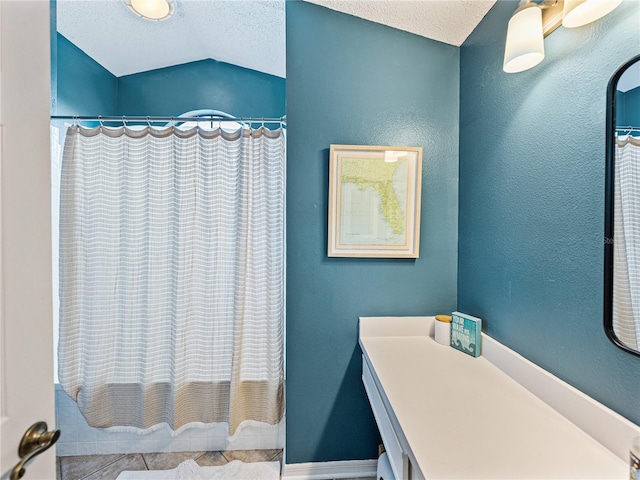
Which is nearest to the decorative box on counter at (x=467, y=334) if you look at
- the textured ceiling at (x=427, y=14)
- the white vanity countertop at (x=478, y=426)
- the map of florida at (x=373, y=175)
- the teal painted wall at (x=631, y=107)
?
the white vanity countertop at (x=478, y=426)

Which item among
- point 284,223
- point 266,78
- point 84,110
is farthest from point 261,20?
point 84,110

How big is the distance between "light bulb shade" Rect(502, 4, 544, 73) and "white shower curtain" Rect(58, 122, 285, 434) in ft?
3.37

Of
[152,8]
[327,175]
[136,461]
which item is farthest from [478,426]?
[152,8]

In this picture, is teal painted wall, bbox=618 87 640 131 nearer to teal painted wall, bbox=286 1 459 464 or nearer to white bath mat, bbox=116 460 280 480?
teal painted wall, bbox=286 1 459 464

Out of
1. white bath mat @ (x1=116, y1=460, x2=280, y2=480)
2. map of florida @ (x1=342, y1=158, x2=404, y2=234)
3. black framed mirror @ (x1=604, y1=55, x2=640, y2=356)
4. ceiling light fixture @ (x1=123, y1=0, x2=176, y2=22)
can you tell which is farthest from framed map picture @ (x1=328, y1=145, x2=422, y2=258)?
ceiling light fixture @ (x1=123, y1=0, x2=176, y2=22)

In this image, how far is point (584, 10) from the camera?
75 cm

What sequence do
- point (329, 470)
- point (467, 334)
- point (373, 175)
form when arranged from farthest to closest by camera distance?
point (329, 470), point (373, 175), point (467, 334)

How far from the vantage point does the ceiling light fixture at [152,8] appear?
1.60 meters

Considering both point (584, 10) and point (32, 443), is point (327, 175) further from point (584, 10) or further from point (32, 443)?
point (32, 443)

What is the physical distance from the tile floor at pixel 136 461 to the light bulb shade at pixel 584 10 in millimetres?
2239

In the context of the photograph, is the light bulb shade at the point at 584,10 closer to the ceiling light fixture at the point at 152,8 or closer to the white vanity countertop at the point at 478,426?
the white vanity countertop at the point at 478,426

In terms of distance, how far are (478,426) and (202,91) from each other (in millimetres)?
2822

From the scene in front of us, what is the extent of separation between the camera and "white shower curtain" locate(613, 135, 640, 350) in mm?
666

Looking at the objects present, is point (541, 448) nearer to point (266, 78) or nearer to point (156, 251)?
point (156, 251)
